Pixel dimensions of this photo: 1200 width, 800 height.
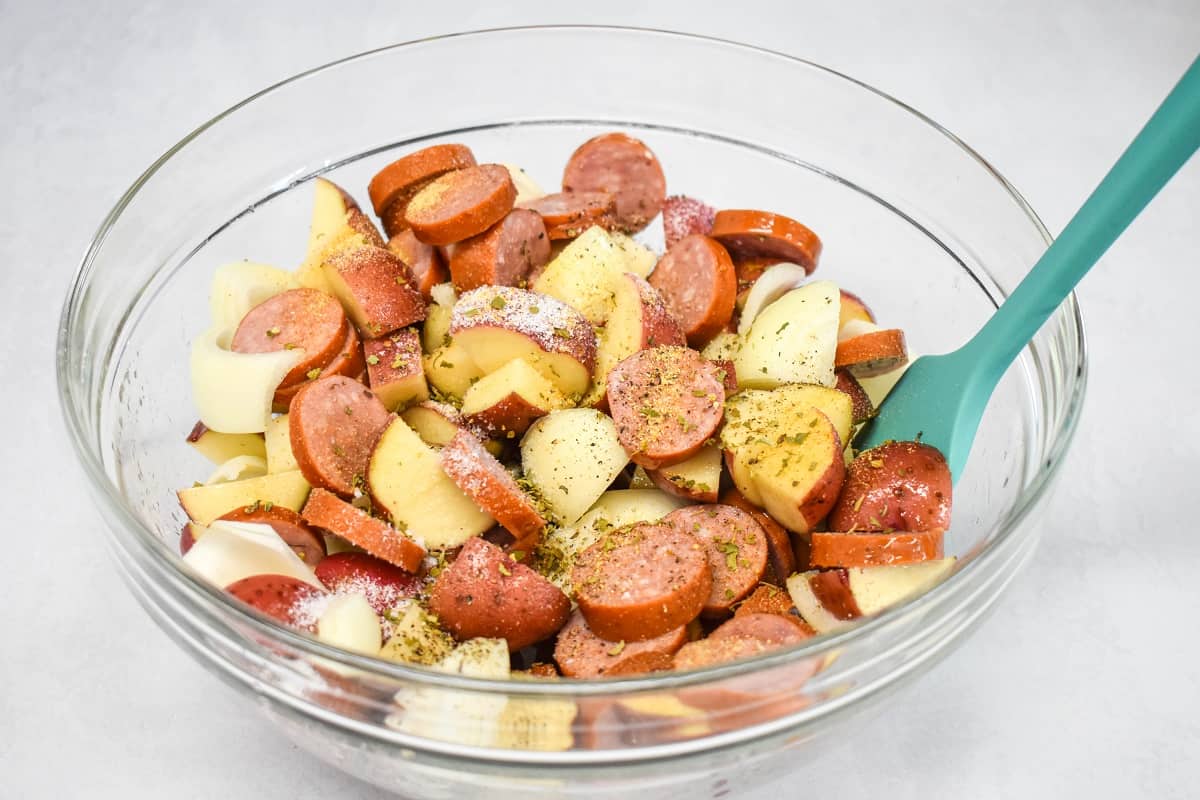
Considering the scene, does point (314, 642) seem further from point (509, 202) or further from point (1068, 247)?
point (1068, 247)

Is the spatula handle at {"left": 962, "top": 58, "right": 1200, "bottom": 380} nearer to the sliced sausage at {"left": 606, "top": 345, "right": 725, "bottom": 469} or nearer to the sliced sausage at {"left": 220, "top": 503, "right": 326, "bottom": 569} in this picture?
the sliced sausage at {"left": 606, "top": 345, "right": 725, "bottom": 469}

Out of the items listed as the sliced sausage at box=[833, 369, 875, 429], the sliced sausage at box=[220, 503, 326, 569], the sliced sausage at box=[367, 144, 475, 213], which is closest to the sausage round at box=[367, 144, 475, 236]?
the sliced sausage at box=[367, 144, 475, 213]

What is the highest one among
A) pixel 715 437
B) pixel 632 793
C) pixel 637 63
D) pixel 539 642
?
pixel 637 63

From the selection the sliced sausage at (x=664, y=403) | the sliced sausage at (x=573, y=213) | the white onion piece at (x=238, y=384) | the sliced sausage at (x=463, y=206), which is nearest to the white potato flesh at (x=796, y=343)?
the sliced sausage at (x=664, y=403)

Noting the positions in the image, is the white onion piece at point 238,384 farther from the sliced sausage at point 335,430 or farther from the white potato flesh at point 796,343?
the white potato flesh at point 796,343

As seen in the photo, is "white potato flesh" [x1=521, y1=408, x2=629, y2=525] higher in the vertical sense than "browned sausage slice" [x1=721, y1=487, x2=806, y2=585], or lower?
higher

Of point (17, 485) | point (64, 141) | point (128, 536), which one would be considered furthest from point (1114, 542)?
point (64, 141)
